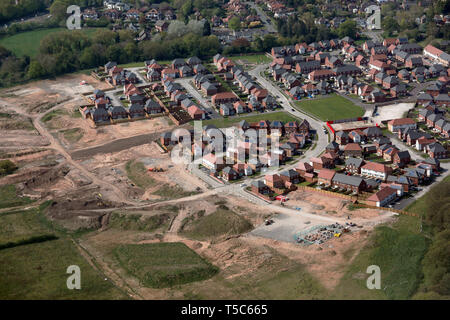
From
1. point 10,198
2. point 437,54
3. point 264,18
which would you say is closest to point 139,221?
Result: point 10,198

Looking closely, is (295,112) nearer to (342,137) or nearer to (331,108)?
(331,108)

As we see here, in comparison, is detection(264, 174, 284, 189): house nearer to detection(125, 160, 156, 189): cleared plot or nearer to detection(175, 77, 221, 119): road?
detection(125, 160, 156, 189): cleared plot

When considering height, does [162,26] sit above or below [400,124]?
above

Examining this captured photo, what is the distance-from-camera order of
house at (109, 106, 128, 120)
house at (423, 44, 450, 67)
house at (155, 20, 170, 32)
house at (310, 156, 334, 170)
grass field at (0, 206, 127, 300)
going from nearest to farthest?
grass field at (0, 206, 127, 300)
house at (310, 156, 334, 170)
house at (109, 106, 128, 120)
house at (423, 44, 450, 67)
house at (155, 20, 170, 32)

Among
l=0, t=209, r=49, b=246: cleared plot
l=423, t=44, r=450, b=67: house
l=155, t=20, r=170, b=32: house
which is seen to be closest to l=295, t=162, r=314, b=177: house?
l=0, t=209, r=49, b=246: cleared plot

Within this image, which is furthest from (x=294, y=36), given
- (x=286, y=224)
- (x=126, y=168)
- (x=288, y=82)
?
(x=286, y=224)

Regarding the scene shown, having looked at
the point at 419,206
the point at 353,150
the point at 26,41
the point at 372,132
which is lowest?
the point at 419,206

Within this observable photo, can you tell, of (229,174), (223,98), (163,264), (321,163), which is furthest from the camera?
(223,98)
